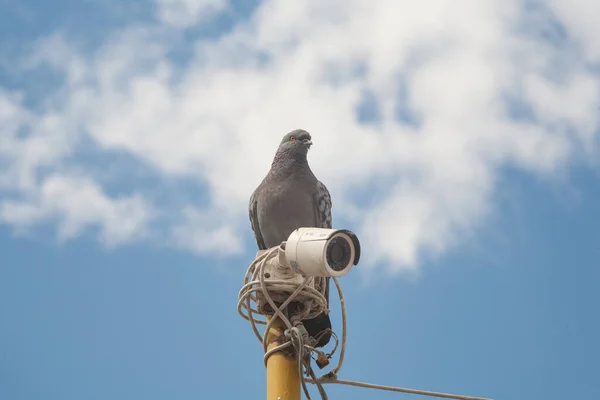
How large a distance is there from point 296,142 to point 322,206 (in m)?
0.96

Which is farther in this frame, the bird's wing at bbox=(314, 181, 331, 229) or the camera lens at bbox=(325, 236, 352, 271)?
the bird's wing at bbox=(314, 181, 331, 229)

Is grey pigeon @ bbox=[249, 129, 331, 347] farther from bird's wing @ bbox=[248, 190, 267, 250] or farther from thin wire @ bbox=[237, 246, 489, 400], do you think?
thin wire @ bbox=[237, 246, 489, 400]

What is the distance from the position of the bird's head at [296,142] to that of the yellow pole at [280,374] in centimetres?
478

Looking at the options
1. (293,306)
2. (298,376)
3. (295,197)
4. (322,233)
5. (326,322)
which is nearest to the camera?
(322,233)

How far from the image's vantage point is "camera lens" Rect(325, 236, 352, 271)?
4273 mm

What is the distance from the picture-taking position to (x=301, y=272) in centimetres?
442

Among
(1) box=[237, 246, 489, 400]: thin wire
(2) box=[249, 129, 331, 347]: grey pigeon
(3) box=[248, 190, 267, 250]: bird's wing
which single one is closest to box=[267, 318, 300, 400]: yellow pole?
(1) box=[237, 246, 489, 400]: thin wire

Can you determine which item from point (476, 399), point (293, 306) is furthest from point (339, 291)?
point (476, 399)

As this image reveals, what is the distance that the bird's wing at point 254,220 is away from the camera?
30.2ft

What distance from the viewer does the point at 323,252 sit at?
13.8 ft

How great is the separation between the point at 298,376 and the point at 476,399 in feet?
3.68

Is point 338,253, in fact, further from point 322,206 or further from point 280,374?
point 322,206

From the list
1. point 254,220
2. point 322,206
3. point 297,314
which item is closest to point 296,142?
point 322,206

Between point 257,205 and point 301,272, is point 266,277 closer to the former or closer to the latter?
point 301,272
